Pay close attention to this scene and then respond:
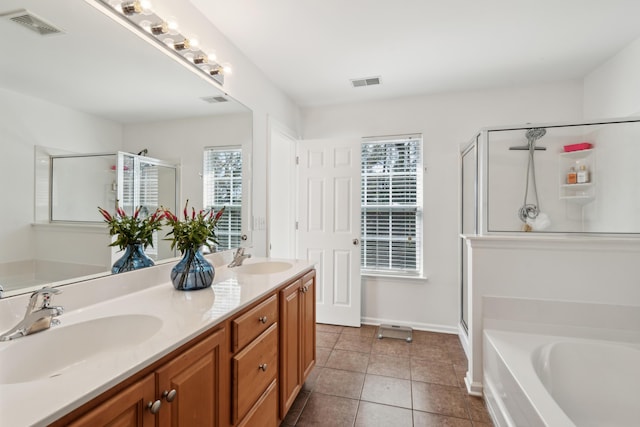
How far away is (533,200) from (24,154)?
112 inches

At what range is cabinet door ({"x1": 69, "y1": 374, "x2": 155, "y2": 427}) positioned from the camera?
0.64 metres

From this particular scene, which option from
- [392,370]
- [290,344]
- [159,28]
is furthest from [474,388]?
[159,28]

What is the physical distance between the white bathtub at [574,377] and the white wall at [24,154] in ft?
7.01

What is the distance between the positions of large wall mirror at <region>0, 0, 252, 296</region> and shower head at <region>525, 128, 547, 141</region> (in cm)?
238

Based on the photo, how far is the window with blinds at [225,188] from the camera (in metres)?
1.95

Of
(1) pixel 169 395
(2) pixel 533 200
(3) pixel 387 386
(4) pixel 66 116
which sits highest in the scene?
(4) pixel 66 116

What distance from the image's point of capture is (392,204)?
3.23 metres

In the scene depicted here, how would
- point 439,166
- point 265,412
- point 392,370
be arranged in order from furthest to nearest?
point 439,166 → point 392,370 → point 265,412

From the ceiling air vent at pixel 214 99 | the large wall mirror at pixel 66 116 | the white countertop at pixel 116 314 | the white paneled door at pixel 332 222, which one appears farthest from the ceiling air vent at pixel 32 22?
the white paneled door at pixel 332 222

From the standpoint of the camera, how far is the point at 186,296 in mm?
1316

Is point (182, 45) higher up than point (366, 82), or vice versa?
point (366, 82)

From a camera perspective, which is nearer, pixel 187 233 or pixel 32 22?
pixel 32 22

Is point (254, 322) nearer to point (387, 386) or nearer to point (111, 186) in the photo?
point (111, 186)

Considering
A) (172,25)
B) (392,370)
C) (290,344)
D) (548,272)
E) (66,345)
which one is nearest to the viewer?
(66,345)
